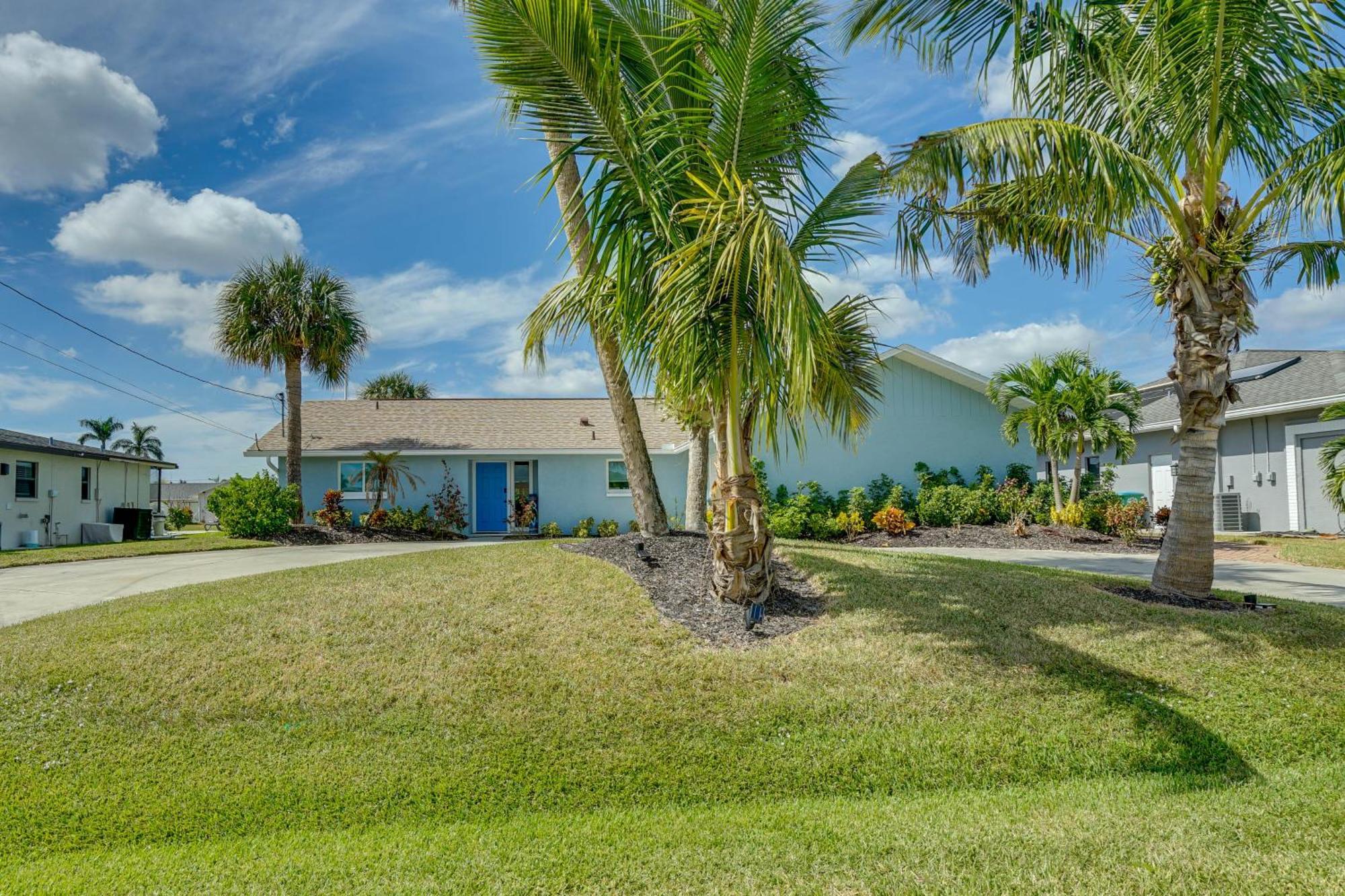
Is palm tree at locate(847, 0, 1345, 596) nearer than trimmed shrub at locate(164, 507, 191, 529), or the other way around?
palm tree at locate(847, 0, 1345, 596)

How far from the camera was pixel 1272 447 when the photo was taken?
17375 millimetres

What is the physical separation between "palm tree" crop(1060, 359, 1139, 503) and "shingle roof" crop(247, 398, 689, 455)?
8.89m

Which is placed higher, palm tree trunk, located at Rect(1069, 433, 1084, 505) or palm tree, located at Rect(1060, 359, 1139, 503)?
palm tree, located at Rect(1060, 359, 1139, 503)

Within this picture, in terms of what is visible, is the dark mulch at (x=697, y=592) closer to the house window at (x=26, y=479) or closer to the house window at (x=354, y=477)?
the house window at (x=354, y=477)

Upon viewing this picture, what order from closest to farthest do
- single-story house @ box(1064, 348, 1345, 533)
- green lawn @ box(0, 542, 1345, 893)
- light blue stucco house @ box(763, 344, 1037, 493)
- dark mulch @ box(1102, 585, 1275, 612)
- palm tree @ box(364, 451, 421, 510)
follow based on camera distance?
green lawn @ box(0, 542, 1345, 893) < dark mulch @ box(1102, 585, 1275, 612) < single-story house @ box(1064, 348, 1345, 533) < light blue stucco house @ box(763, 344, 1037, 493) < palm tree @ box(364, 451, 421, 510)

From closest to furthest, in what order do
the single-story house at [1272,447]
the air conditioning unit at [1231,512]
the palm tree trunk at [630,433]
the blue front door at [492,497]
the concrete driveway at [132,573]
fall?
the concrete driveway at [132,573]
the palm tree trunk at [630,433]
the single-story house at [1272,447]
the air conditioning unit at [1231,512]
the blue front door at [492,497]

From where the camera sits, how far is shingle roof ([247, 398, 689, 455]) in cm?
2003

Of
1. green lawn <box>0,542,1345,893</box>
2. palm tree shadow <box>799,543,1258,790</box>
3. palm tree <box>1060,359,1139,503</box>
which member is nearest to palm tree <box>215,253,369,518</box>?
green lawn <box>0,542,1345,893</box>

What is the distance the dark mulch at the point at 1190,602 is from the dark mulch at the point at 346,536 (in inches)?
586

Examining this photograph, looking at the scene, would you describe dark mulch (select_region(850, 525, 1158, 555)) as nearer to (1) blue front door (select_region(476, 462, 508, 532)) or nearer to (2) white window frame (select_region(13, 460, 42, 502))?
(1) blue front door (select_region(476, 462, 508, 532))

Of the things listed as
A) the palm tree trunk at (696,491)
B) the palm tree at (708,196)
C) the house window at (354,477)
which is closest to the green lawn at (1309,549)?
the palm tree trunk at (696,491)

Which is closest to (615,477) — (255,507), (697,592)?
(255,507)

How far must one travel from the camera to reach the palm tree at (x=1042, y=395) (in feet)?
55.1

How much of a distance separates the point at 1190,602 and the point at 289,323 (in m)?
20.2
